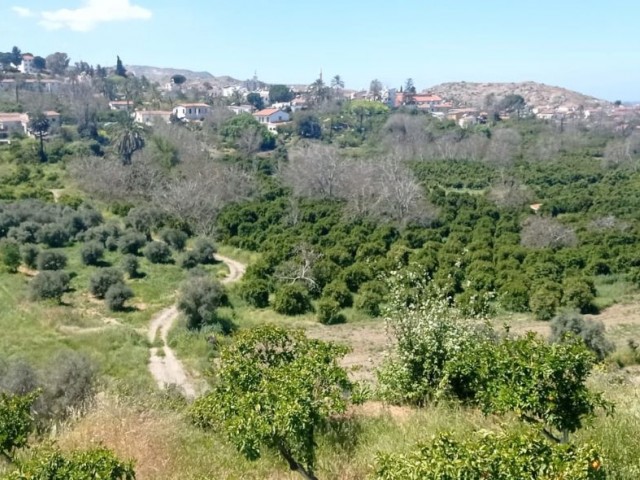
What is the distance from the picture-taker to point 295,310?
80.2ft

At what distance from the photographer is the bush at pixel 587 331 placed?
731 inches

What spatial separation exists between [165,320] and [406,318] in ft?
52.0

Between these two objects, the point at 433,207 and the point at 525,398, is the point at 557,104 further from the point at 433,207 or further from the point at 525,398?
the point at 525,398

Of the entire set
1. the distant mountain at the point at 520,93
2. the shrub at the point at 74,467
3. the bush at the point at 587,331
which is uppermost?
the distant mountain at the point at 520,93

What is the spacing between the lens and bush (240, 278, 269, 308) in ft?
82.2

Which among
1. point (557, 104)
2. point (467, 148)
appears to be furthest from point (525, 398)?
point (557, 104)

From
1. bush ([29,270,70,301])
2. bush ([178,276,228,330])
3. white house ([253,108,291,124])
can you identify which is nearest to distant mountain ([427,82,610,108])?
white house ([253,108,291,124])

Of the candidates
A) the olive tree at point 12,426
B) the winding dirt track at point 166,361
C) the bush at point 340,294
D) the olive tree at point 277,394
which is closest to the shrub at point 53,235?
the winding dirt track at point 166,361

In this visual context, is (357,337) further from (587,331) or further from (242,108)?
(242,108)

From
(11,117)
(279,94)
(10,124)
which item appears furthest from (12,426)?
(279,94)

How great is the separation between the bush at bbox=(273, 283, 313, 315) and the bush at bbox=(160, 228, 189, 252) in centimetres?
970

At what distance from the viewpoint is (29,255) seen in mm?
28250

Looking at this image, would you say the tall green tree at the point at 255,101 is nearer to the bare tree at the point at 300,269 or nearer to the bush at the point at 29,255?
the bush at the point at 29,255

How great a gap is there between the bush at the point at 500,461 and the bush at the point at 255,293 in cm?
2099
